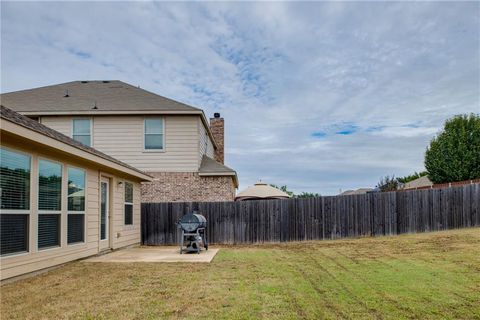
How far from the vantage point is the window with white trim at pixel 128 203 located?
Answer: 1313 centimetres

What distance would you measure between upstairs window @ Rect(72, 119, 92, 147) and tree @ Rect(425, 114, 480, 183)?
25.5m

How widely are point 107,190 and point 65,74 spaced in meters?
11.2

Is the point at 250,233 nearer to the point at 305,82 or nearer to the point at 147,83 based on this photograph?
the point at 305,82

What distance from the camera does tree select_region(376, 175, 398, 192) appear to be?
32.2 metres

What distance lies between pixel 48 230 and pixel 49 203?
0.51 meters

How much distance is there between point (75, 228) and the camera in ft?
29.7

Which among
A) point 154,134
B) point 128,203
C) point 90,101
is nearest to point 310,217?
point 128,203

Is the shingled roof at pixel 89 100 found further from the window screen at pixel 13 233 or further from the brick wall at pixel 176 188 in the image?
the window screen at pixel 13 233

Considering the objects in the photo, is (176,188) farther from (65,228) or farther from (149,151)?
(65,228)

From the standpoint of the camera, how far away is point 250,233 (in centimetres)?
1495

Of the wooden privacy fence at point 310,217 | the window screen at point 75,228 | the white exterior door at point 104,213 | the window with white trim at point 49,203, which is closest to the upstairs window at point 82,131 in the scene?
the wooden privacy fence at point 310,217

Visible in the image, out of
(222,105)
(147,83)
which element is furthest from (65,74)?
(222,105)

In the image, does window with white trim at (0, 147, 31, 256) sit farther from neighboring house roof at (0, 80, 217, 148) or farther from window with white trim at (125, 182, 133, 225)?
neighboring house roof at (0, 80, 217, 148)

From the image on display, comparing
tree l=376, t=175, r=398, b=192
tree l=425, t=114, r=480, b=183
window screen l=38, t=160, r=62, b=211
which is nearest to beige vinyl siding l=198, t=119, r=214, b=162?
window screen l=38, t=160, r=62, b=211
